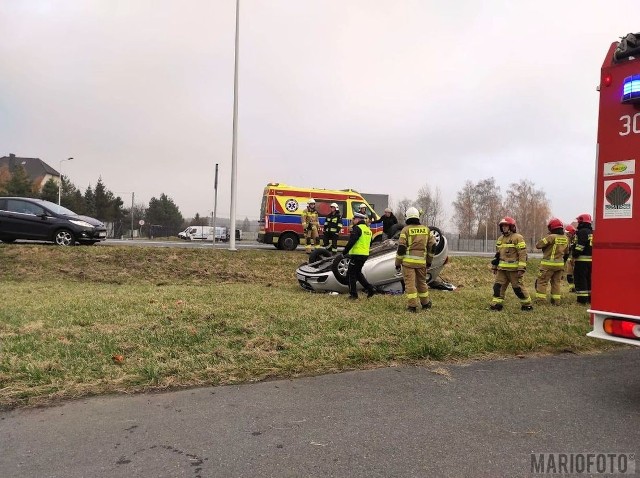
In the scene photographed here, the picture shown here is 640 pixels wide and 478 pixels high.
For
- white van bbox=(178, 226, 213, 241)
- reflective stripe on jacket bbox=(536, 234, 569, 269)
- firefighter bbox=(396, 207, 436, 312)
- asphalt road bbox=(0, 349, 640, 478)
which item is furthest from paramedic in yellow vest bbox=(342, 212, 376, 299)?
white van bbox=(178, 226, 213, 241)

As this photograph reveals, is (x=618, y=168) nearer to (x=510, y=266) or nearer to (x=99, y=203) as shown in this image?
(x=510, y=266)

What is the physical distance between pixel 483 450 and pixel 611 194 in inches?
97.2

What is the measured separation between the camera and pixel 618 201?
404 centimetres

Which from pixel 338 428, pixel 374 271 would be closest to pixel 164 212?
pixel 374 271

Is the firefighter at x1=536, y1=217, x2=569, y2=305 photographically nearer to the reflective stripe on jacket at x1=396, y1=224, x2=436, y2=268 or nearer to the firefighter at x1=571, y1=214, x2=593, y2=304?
the firefighter at x1=571, y1=214, x2=593, y2=304

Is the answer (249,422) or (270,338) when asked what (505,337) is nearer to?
(270,338)

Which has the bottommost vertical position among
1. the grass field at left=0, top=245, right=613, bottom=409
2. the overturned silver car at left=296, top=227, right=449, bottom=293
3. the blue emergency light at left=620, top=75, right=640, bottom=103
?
the grass field at left=0, top=245, right=613, bottom=409

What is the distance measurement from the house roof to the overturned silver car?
3269 inches

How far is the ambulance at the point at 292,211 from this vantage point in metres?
17.5

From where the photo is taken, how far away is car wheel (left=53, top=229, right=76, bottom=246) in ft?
45.7

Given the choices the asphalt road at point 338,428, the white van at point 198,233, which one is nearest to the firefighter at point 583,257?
the asphalt road at point 338,428

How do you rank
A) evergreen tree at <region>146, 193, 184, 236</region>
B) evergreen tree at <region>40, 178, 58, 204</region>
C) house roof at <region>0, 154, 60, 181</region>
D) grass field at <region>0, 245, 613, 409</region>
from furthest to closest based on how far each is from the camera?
evergreen tree at <region>146, 193, 184, 236</region>, house roof at <region>0, 154, 60, 181</region>, evergreen tree at <region>40, 178, 58, 204</region>, grass field at <region>0, 245, 613, 409</region>

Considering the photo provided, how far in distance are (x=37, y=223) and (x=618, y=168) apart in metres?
14.4

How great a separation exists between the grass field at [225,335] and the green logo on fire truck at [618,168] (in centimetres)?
241
